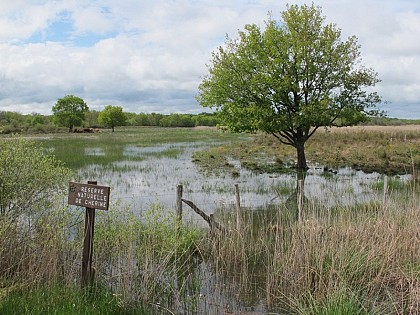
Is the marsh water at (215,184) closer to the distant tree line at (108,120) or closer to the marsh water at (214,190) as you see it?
the marsh water at (214,190)

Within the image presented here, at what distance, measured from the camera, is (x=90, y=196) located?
284 inches

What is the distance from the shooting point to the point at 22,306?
6578 millimetres

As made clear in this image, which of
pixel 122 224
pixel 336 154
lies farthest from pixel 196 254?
pixel 336 154

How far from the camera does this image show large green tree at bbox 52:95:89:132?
347 feet

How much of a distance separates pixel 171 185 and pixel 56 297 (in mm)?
15036

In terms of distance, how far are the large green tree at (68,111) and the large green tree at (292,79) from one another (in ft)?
275

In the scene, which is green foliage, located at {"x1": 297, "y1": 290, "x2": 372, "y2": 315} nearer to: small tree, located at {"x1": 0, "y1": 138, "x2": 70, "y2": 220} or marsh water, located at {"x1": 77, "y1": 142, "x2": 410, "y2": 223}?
small tree, located at {"x1": 0, "y1": 138, "x2": 70, "y2": 220}

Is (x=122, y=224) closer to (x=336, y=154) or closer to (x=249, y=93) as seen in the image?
(x=249, y=93)

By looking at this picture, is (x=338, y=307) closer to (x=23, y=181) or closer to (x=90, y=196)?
(x=90, y=196)

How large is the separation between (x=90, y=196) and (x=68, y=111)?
105 meters

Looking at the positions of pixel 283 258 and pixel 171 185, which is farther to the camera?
pixel 171 185

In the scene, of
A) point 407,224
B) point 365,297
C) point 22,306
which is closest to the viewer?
point 22,306

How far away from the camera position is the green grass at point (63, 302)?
6430 mm

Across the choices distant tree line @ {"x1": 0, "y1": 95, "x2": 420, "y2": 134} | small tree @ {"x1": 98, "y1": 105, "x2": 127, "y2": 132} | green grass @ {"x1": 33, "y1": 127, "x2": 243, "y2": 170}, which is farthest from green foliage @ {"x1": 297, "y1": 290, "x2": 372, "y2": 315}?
small tree @ {"x1": 98, "y1": 105, "x2": 127, "y2": 132}
